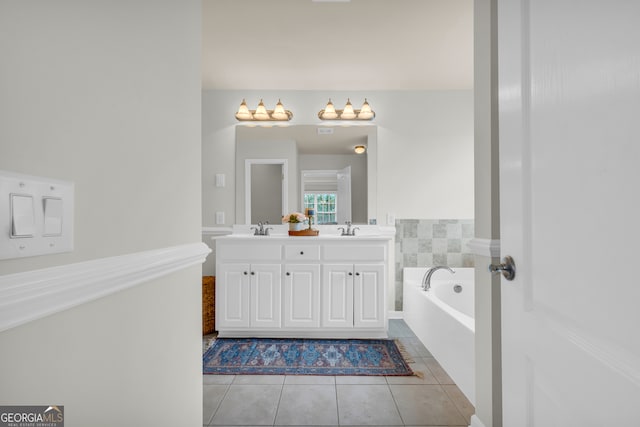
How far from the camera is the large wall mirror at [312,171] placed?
3.28 m

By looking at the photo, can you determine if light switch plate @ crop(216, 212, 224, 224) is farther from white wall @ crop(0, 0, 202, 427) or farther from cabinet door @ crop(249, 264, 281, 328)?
white wall @ crop(0, 0, 202, 427)

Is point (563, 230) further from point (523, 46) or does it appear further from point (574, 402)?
point (523, 46)

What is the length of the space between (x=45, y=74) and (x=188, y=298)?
73 centimetres

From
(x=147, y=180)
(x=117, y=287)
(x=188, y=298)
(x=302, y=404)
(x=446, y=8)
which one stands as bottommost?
(x=302, y=404)

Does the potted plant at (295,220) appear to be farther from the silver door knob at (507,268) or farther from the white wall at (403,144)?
the silver door knob at (507,268)

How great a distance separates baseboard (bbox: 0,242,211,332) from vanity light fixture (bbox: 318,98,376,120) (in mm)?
2662

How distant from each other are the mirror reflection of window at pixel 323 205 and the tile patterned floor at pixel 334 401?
1.58 meters

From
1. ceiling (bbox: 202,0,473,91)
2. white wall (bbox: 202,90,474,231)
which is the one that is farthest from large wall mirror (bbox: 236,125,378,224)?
ceiling (bbox: 202,0,473,91)

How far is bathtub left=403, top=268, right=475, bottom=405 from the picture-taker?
1.83 metres


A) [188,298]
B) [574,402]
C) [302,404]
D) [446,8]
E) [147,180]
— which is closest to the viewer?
[574,402]

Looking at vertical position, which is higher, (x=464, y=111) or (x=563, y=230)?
(x=464, y=111)

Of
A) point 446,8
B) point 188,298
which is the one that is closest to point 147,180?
point 188,298

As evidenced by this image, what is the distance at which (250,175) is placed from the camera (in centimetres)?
329

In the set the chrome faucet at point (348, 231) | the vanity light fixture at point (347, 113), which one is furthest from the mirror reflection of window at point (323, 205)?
the vanity light fixture at point (347, 113)
